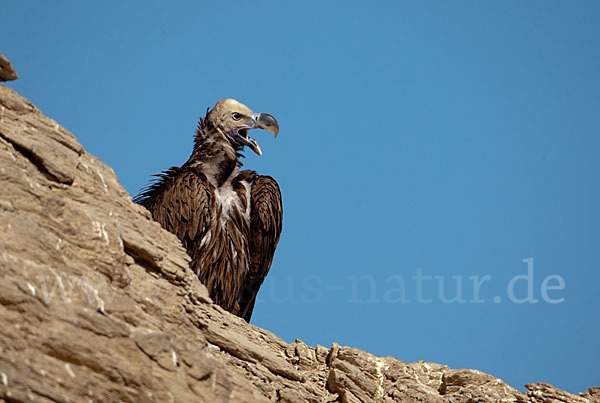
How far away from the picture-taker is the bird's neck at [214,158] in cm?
1015

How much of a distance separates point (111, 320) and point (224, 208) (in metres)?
5.01

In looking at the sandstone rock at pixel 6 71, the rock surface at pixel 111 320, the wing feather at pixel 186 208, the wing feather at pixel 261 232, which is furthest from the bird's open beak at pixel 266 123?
the sandstone rock at pixel 6 71

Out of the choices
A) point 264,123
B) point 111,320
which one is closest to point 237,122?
point 264,123

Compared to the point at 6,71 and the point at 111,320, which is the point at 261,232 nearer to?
the point at 6,71

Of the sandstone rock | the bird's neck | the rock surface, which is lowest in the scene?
the rock surface

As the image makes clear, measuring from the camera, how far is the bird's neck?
1015 cm

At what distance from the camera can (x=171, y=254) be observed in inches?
244

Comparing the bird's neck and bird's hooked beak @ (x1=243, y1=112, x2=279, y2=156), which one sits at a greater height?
bird's hooked beak @ (x1=243, y1=112, x2=279, y2=156)

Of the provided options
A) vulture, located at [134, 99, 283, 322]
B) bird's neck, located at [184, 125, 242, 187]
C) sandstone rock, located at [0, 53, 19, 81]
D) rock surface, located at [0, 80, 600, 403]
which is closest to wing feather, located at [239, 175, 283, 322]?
vulture, located at [134, 99, 283, 322]

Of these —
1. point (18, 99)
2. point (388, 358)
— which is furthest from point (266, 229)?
point (18, 99)

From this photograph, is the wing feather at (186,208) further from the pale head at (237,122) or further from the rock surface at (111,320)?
the rock surface at (111,320)

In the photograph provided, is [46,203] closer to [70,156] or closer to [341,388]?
[70,156]

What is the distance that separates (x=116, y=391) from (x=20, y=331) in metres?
0.61

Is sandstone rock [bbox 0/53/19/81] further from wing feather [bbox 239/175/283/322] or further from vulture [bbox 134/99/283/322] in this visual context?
wing feather [bbox 239/175/283/322]
